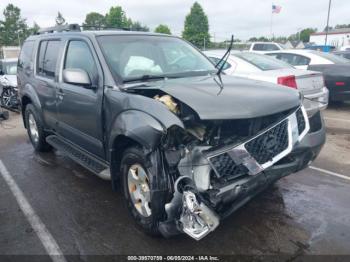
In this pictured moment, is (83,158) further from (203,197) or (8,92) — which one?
(8,92)

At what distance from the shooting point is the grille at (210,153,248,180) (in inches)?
106

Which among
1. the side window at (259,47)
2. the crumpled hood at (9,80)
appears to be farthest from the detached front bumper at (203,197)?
the side window at (259,47)

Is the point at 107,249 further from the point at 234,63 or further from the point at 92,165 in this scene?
the point at 234,63

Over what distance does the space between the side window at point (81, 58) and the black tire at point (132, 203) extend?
3.52 ft

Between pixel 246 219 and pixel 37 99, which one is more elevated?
pixel 37 99

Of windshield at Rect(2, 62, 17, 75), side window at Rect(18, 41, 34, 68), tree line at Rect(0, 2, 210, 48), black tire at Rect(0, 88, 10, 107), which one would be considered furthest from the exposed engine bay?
tree line at Rect(0, 2, 210, 48)

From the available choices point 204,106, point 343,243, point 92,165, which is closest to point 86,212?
point 92,165

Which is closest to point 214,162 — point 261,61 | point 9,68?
point 261,61

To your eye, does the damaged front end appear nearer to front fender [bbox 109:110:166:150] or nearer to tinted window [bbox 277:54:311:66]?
front fender [bbox 109:110:166:150]

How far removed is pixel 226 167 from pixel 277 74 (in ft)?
13.7

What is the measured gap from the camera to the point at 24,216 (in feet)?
12.4

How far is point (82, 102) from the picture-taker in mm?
4008

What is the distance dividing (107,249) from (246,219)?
1467mm

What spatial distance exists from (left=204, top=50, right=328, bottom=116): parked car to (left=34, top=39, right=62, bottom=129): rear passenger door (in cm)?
274
